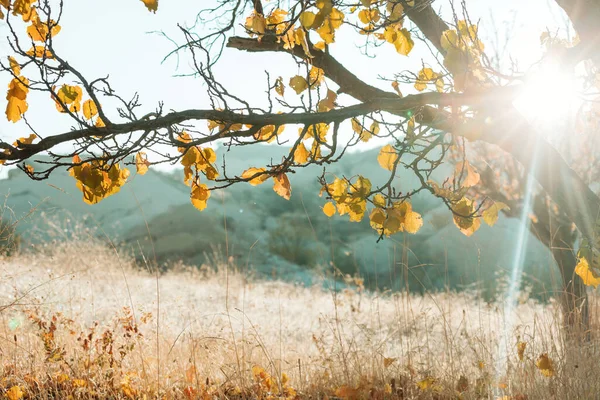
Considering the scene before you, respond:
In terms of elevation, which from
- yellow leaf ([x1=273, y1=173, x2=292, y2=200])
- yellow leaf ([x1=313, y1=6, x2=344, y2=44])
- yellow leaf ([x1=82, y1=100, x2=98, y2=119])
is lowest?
yellow leaf ([x1=273, y1=173, x2=292, y2=200])

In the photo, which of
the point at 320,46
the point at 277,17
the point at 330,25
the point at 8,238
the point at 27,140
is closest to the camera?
the point at 27,140

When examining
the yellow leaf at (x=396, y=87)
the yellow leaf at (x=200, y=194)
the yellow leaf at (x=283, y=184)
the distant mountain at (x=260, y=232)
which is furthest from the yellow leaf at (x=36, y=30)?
the distant mountain at (x=260, y=232)

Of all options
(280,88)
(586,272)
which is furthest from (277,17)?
(586,272)

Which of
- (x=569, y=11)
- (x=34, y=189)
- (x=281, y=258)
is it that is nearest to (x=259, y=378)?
(x=569, y=11)

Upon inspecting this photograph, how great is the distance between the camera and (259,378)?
2.58 meters

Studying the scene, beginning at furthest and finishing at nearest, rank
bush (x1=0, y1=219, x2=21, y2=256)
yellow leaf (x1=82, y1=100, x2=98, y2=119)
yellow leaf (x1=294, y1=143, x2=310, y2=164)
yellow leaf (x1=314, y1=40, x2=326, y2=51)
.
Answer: bush (x1=0, y1=219, x2=21, y2=256) → yellow leaf (x1=314, y1=40, x2=326, y2=51) → yellow leaf (x1=294, y1=143, x2=310, y2=164) → yellow leaf (x1=82, y1=100, x2=98, y2=119)

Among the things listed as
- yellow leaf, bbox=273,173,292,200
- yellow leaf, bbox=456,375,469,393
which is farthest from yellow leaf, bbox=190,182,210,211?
yellow leaf, bbox=456,375,469,393

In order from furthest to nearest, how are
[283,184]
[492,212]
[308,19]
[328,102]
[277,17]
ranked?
[277,17], [328,102], [283,184], [492,212], [308,19]

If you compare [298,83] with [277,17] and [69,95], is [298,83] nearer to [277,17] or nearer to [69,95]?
[277,17]

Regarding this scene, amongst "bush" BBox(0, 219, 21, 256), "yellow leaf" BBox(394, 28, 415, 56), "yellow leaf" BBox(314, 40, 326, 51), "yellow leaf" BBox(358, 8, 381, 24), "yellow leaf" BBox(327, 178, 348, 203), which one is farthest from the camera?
"bush" BBox(0, 219, 21, 256)

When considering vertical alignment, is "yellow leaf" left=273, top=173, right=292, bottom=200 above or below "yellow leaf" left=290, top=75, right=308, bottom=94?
below

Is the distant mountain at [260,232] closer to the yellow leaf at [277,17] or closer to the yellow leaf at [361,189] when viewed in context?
the yellow leaf at [277,17]

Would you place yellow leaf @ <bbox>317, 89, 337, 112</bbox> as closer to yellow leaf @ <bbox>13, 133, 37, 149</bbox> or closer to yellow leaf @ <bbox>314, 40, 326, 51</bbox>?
yellow leaf @ <bbox>314, 40, 326, 51</bbox>

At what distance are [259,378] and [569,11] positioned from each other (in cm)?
222
